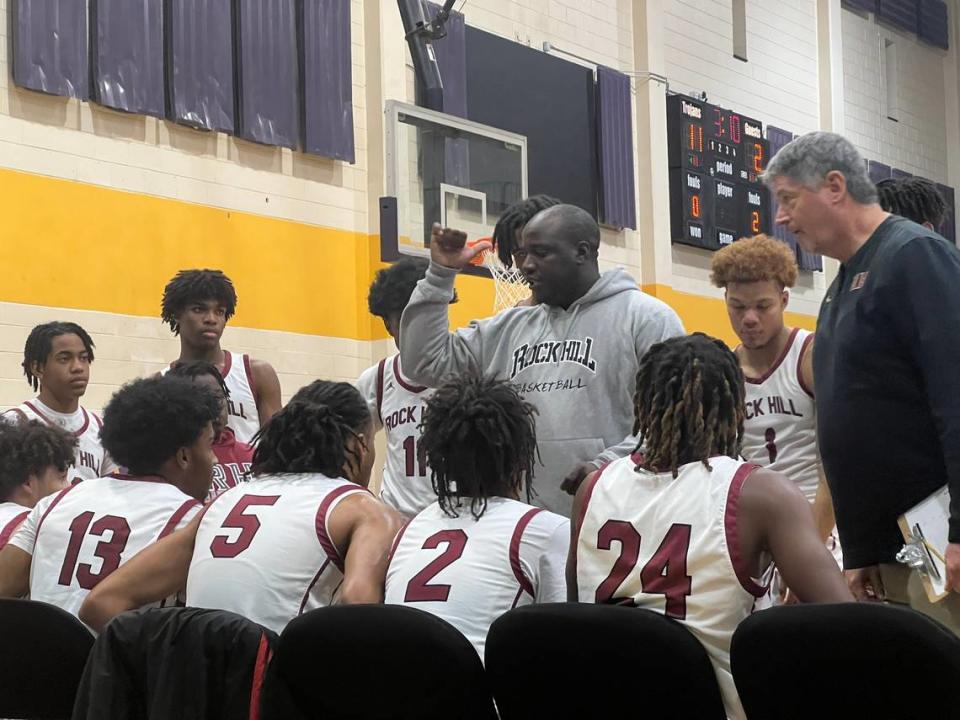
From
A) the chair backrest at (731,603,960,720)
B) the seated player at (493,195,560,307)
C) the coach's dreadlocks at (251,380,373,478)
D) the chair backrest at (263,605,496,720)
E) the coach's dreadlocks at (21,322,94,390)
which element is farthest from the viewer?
the coach's dreadlocks at (21,322,94,390)

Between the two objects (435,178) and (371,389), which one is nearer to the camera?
(371,389)

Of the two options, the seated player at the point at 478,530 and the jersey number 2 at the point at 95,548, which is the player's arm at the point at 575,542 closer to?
the seated player at the point at 478,530

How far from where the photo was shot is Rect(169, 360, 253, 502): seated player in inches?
199

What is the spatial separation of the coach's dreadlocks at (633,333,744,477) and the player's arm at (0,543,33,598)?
177 centimetres

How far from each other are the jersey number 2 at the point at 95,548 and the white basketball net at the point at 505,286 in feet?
16.5

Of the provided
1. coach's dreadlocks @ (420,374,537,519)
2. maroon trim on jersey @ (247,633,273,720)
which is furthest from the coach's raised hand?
maroon trim on jersey @ (247,633,273,720)

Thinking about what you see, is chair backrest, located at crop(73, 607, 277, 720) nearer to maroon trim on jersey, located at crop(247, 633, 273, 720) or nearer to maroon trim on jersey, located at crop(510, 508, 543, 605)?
maroon trim on jersey, located at crop(247, 633, 273, 720)

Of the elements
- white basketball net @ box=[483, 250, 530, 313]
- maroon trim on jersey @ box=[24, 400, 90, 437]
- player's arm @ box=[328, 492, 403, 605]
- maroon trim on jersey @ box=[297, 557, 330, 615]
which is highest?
white basketball net @ box=[483, 250, 530, 313]

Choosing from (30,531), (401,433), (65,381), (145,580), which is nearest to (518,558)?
(145,580)

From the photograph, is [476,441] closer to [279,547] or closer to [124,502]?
[279,547]

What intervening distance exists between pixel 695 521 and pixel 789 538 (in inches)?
7.2

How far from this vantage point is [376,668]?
2.51 meters

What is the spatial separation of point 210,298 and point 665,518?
353cm

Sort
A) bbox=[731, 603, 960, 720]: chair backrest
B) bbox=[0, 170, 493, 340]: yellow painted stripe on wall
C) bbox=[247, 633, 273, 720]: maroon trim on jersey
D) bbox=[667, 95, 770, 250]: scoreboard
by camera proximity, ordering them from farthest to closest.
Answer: bbox=[667, 95, 770, 250]: scoreboard, bbox=[0, 170, 493, 340]: yellow painted stripe on wall, bbox=[247, 633, 273, 720]: maroon trim on jersey, bbox=[731, 603, 960, 720]: chair backrest
